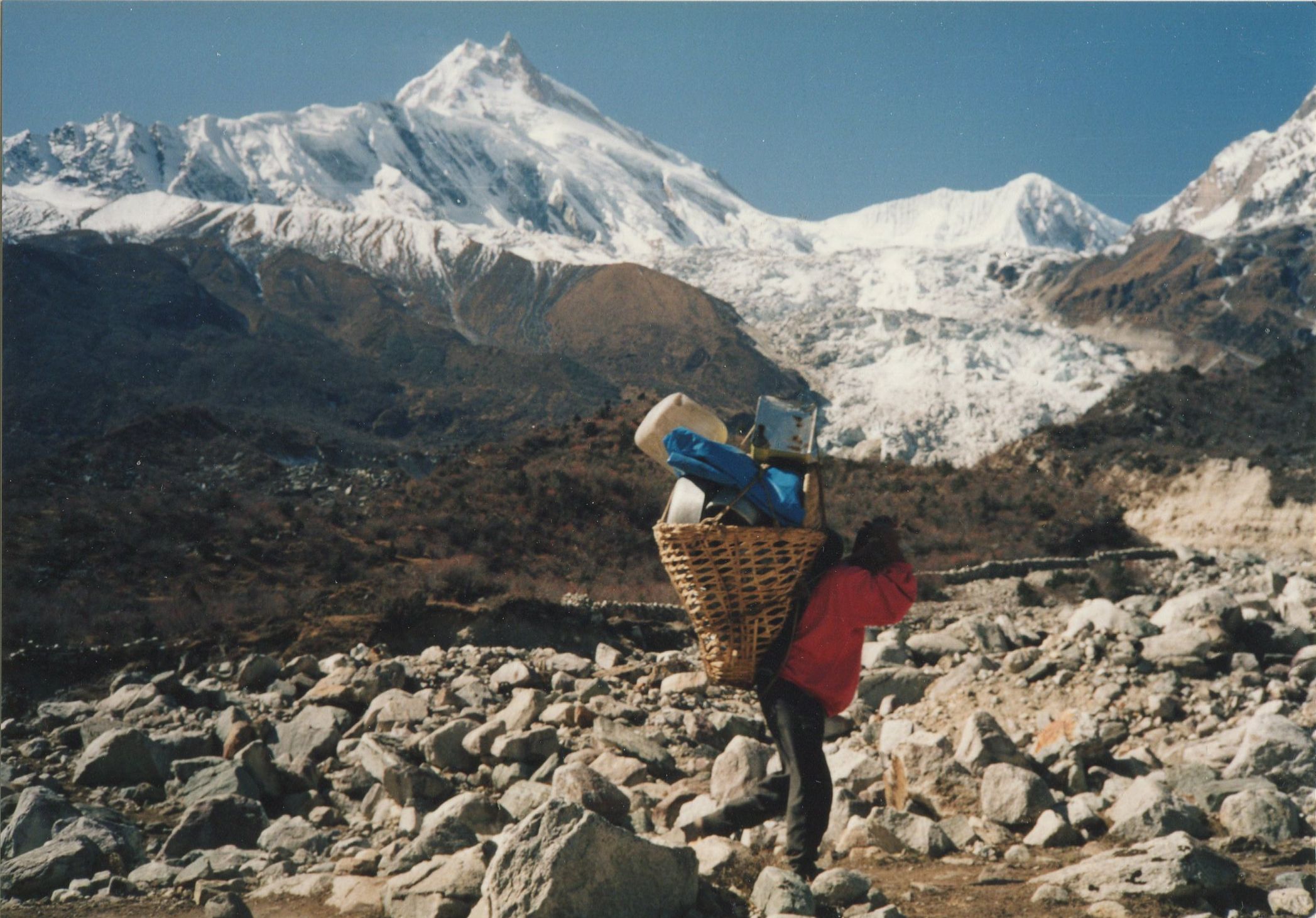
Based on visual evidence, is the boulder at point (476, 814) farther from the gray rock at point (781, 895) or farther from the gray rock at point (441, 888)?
the gray rock at point (781, 895)

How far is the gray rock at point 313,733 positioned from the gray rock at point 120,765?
70 cm

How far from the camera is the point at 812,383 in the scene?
203ft

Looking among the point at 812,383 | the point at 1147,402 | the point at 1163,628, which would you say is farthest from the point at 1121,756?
the point at 812,383

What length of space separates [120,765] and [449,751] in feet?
6.66

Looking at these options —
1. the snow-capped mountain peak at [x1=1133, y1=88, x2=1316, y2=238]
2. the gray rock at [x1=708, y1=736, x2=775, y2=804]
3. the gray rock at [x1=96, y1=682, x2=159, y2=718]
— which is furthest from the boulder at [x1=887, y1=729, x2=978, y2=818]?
the snow-capped mountain peak at [x1=1133, y1=88, x2=1316, y2=238]

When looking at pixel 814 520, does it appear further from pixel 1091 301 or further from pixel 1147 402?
pixel 1091 301

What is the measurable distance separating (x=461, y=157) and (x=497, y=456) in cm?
12105

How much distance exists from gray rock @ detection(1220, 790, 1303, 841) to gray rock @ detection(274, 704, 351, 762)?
4.83 meters

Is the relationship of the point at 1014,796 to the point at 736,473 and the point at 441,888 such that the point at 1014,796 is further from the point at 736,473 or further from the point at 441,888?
the point at 441,888

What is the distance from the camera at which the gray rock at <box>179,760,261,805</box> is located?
510cm

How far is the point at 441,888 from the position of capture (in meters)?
3.16

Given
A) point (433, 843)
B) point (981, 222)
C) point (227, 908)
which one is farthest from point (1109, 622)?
point (981, 222)

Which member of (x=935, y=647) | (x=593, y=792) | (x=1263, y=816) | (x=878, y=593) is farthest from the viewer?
(x=935, y=647)

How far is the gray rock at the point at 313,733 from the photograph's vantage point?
5766 mm
